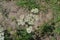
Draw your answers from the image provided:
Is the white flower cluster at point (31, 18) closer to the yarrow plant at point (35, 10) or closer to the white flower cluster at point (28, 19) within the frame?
the white flower cluster at point (28, 19)

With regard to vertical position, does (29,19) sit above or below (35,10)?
below

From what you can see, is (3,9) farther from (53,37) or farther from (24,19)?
(53,37)

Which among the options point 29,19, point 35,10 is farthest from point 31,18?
point 35,10

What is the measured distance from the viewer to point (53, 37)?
461 cm

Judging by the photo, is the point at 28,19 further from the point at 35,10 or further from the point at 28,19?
the point at 35,10

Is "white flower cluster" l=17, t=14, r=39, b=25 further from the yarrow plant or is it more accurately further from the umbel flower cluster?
the yarrow plant

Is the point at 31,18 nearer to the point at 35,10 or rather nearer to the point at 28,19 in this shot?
the point at 28,19

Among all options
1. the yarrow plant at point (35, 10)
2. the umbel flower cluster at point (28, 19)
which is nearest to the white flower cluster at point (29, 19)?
the umbel flower cluster at point (28, 19)

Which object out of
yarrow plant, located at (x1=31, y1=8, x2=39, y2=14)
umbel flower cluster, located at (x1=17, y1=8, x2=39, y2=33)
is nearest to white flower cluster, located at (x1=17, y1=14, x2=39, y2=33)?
umbel flower cluster, located at (x1=17, y1=8, x2=39, y2=33)

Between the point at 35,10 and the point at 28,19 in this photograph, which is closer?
the point at 28,19

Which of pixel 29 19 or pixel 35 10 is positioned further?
pixel 35 10

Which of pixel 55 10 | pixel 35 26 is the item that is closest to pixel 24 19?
pixel 35 26

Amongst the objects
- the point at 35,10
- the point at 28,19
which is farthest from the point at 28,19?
the point at 35,10

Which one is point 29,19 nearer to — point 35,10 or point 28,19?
point 28,19
